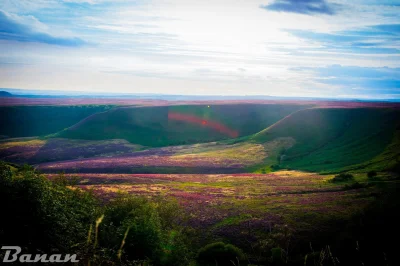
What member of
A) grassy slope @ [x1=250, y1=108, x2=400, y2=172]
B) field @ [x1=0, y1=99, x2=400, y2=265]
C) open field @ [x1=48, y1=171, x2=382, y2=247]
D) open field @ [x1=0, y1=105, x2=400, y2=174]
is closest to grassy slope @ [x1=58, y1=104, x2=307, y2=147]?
open field @ [x1=0, y1=105, x2=400, y2=174]

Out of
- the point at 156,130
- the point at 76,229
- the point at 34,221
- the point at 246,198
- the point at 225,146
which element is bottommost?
the point at 225,146

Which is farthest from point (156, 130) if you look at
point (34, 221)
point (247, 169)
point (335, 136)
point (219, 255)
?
point (34, 221)

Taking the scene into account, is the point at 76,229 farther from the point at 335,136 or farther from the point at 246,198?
the point at 335,136

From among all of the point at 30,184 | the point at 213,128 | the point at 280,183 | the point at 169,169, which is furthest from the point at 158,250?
the point at 213,128

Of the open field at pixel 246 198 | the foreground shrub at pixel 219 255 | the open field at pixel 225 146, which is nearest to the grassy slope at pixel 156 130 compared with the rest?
the open field at pixel 225 146

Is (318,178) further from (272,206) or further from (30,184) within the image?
(30,184)

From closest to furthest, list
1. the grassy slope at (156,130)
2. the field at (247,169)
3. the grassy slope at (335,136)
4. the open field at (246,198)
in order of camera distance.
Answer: the field at (247,169) → the open field at (246,198) → the grassy slope at (335,136) → the grassy slope at (156,130)

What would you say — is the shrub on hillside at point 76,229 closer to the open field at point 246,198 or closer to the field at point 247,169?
the field at point 247,169
